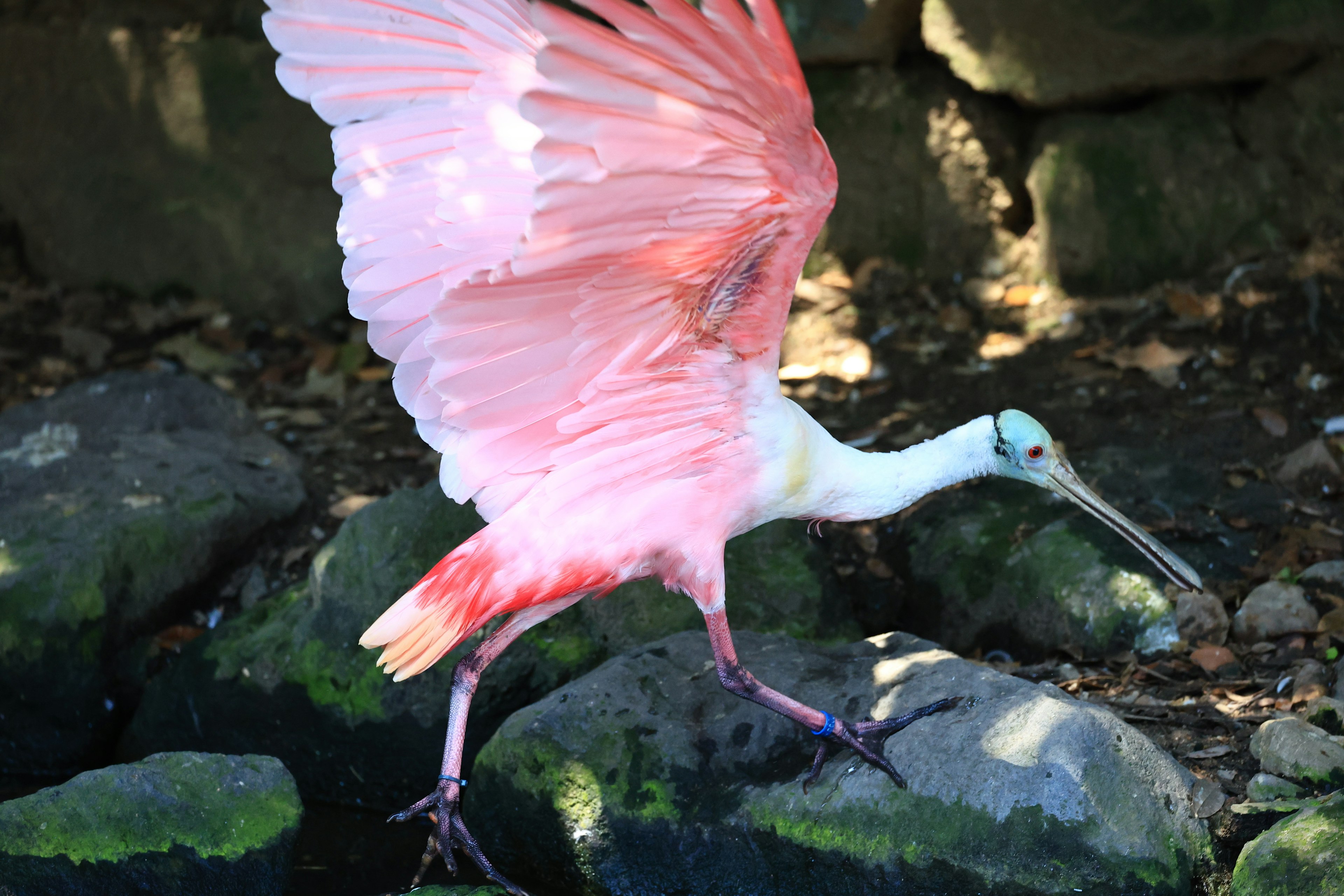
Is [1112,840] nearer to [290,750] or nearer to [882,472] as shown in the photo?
[882,472]

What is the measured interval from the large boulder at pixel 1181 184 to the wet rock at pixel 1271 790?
11.1ft

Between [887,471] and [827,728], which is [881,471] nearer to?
[887,471]

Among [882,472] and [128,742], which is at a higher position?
[882,472]

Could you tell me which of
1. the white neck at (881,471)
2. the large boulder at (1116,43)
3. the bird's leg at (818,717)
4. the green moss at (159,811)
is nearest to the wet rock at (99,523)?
the green moss at (159,811)

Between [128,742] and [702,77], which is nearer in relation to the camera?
[702,77]

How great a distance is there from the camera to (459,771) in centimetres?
356

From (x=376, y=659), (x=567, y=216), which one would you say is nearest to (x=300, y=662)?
(x=376, y=659)

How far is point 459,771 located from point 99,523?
2.06 m

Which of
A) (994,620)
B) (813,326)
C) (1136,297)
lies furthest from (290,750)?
(1136,297)

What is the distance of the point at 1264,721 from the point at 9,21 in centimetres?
715

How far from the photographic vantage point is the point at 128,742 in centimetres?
458

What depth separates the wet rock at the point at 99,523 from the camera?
4547 millimetres

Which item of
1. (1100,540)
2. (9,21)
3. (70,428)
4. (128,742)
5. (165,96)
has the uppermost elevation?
(9,21)

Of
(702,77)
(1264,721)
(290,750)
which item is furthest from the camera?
(290,750)
